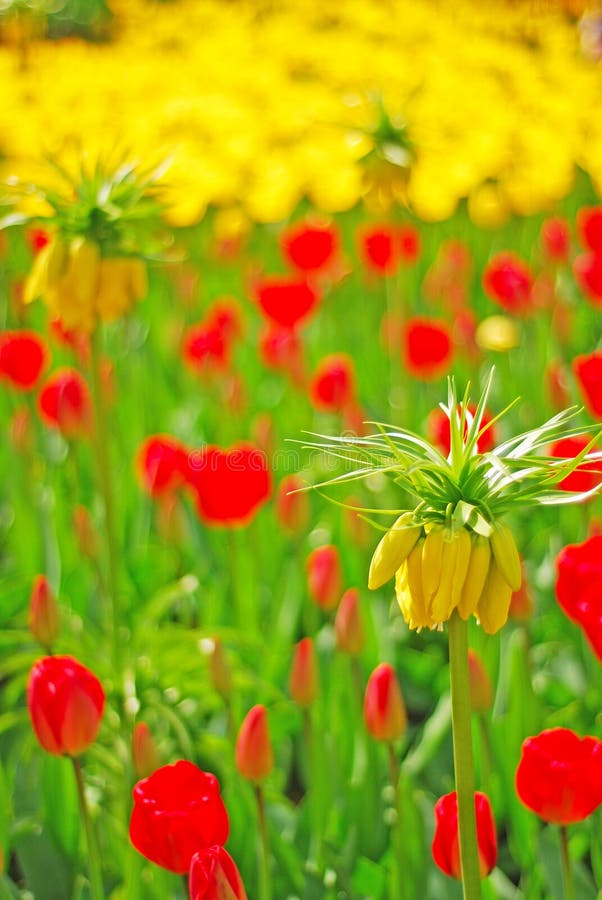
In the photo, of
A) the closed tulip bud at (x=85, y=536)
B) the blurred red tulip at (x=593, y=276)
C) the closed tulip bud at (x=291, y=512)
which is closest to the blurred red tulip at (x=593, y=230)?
the blurred red tulip at (x=593, y=276)

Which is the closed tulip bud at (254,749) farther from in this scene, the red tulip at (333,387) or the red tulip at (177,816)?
the red tulip at (333,387)

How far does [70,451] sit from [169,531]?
1.36 feet

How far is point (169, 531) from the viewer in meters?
2.07

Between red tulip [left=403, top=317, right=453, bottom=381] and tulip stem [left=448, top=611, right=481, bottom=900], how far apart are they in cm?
153

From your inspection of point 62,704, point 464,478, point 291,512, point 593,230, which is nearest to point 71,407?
point 291,512

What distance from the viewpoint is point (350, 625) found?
149 cm

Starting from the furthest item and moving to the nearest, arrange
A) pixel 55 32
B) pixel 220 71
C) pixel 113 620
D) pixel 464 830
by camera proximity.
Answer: pixel 55 32, pixel 220 71, pixel 113 620, pixel 464 830

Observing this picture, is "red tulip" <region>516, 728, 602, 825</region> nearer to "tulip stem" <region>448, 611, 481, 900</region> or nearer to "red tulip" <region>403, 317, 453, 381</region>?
"tulip stem" <region>448, 611, 481, 900</region>

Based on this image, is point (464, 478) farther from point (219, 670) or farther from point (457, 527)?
point (219, 670)

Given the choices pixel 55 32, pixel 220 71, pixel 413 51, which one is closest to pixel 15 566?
pixel 220 71

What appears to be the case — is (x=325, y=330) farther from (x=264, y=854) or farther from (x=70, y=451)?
(x=264, y=854)

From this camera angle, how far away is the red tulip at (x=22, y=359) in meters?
2.29

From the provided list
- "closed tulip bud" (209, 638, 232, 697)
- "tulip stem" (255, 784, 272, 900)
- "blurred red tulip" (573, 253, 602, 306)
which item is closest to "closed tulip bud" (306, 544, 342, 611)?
"closed tulip bud" (209, 638, 232, 697)

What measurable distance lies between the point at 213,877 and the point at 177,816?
0.12 metres
